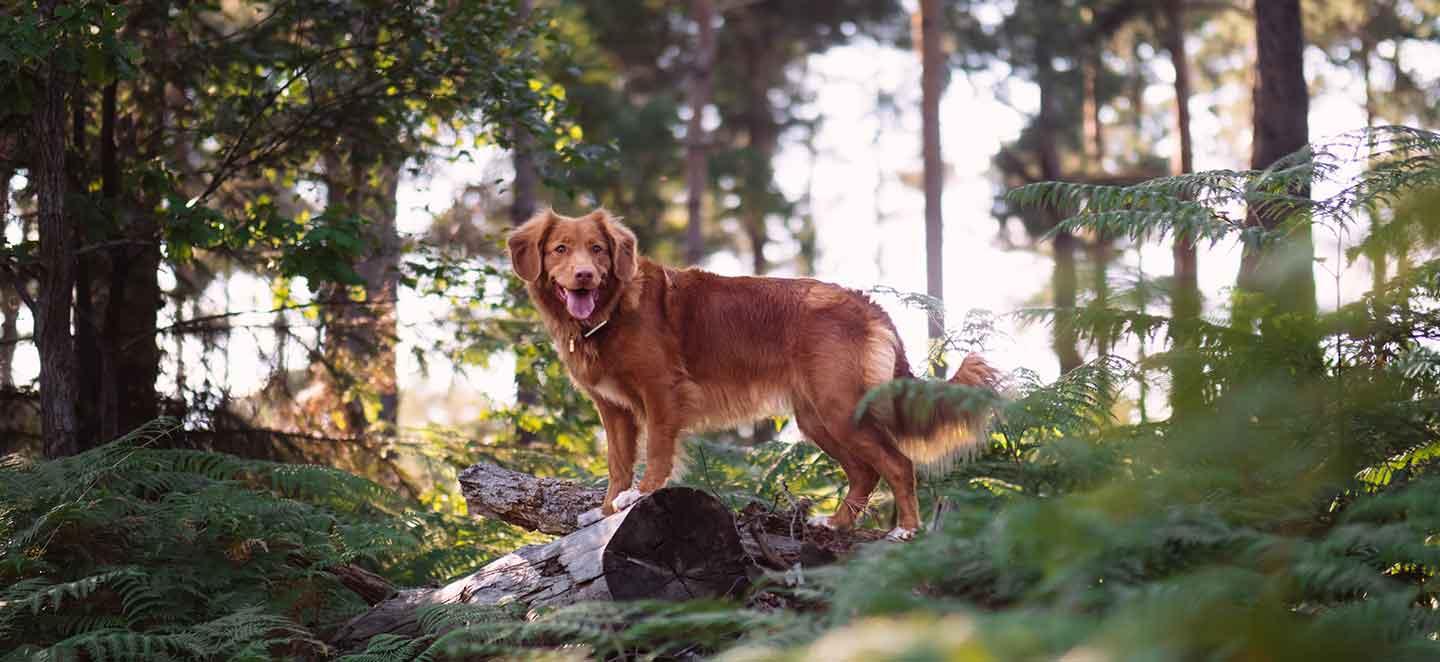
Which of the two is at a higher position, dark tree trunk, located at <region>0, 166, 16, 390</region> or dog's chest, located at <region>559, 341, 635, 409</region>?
dark tree trunk, located at <region>0, 166, 16, 390</region>

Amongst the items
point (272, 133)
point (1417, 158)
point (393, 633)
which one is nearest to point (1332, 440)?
point (1417, 158)

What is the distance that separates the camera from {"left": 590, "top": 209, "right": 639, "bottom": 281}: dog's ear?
5.98m

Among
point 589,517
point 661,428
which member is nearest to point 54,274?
point 589,517

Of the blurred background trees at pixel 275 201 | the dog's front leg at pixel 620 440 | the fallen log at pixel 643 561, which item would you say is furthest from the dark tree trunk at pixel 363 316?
the fallen log at pixel 643 561

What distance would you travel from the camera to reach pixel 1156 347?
3.82 meters

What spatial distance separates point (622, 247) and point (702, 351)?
26.6 inches

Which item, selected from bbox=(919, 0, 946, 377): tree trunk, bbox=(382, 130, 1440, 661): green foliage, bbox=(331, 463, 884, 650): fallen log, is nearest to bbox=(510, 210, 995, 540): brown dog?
bbox=(331, 463, 884, 650): fallen log

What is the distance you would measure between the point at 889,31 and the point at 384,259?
57.2ft

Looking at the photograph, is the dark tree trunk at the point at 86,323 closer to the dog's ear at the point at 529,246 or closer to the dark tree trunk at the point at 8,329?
the dark tree trunk at the point at 8,329

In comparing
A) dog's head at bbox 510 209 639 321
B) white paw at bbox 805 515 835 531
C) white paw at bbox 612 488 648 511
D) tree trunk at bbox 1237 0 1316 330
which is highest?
tree trunk at bbox 1237 0 1316 330

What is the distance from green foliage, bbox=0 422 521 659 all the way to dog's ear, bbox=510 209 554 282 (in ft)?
4.42

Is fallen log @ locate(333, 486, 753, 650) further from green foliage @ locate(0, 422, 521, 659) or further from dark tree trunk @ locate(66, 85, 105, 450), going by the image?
dark tree trunk @ locate(66, 85, 105, 450)

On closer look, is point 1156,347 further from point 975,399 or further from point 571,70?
point 571,70

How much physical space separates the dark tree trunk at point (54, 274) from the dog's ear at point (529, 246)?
8.67ft
